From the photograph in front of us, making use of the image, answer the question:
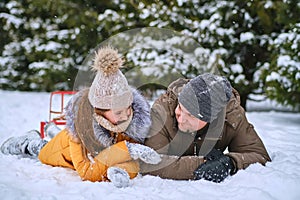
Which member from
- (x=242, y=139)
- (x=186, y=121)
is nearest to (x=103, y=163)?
(x=186, y=121)

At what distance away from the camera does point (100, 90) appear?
86.8 inches

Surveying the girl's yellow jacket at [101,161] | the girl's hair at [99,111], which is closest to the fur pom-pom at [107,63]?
the girl's hair at [99,111]

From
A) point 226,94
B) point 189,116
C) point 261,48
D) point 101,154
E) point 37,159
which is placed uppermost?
point 261,48

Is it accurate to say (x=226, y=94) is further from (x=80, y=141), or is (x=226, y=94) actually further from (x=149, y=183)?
(x=80, y=141)

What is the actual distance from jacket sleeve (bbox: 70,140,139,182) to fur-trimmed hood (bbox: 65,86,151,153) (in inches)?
3.2

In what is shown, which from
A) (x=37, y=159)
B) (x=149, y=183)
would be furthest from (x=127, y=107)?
(x=37, y=159)

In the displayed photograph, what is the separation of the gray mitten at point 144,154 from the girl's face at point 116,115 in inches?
7.0

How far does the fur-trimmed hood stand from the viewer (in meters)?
2.26

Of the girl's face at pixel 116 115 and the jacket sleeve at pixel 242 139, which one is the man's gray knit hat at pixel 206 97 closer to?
the jacket sleeve at pixel 242 139

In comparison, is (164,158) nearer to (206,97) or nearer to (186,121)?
(186,121)

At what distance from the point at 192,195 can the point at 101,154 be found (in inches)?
24.3

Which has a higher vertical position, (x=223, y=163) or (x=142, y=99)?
(x=142, y=99)

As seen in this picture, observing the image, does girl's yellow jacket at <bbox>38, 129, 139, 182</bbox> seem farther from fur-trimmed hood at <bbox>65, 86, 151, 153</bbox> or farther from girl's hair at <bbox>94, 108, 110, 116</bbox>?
girl's hair at <bbox>94, 108, 110, 116</bbox>

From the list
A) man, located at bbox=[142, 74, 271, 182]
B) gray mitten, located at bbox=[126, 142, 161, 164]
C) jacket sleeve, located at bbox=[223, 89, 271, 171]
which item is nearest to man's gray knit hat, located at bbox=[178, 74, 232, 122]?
man, located at bbox=[142, 74, 271, 182]
